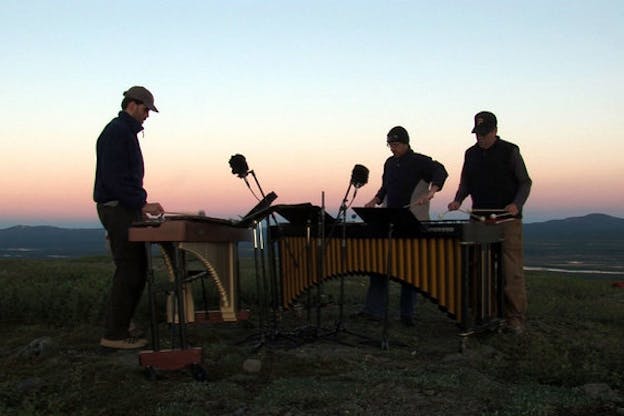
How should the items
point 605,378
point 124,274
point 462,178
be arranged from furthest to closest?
point 462,178 → point 124,274 → point 605,378

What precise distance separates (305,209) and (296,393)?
2.46 meters

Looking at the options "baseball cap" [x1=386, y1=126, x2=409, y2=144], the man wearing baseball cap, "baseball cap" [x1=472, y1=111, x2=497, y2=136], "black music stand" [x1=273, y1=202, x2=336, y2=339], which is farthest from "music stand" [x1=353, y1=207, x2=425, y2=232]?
"baseball cap" [x1=386, y1=126, x2=409, y2=144]

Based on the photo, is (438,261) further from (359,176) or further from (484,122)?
(484,122)

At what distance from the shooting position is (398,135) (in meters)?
7.90

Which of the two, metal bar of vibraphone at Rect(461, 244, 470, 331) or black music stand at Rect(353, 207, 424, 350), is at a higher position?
black music stand at Rect(353, 207, 424, 350)

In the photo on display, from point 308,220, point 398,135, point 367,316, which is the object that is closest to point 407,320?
point 367,316

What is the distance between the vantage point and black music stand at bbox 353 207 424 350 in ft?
20.8

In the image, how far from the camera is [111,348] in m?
6.35

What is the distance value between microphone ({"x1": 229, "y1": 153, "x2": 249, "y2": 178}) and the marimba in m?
0.61

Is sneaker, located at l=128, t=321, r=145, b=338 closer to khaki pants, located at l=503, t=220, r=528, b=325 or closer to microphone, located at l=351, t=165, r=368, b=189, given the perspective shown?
microphone, located at l=351, t=165, r=368, b=189

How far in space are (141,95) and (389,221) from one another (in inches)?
112

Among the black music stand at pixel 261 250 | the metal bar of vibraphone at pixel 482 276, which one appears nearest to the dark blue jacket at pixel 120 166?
the black music stand at pixel 261 250

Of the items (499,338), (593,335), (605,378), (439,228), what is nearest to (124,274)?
(439,228)

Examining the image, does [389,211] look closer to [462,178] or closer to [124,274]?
[462,178]
